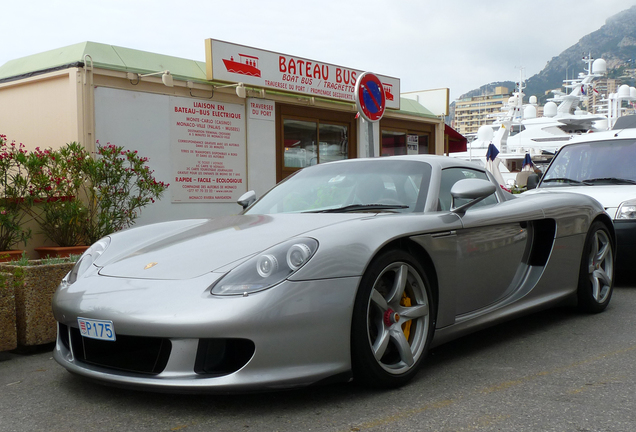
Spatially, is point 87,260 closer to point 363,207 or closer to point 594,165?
point 363,207

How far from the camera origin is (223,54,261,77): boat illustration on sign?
9.51 m

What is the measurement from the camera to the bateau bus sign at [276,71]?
9.30 metres

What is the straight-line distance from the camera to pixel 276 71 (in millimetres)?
10281

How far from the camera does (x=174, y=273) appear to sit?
117 inches

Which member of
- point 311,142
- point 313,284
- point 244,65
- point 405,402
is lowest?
point 405,402

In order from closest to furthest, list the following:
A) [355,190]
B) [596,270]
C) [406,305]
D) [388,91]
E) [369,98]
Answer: [406,305]
[355,190]
[596,270]
[369,98]
[388,91]

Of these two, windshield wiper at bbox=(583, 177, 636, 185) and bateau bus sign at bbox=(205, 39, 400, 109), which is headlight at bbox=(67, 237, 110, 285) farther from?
bateau bus sign at bbox=(205, 39, 400, 109)

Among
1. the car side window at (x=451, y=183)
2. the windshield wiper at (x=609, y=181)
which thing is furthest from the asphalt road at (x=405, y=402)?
the windshield wiper at (x=609, y=181)

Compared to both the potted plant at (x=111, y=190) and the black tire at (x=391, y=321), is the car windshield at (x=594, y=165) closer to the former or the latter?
the black tire at (x=391, y=321)

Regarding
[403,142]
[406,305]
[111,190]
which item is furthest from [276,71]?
[406,305]

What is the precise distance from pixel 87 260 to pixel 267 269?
129cm

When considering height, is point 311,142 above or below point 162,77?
below

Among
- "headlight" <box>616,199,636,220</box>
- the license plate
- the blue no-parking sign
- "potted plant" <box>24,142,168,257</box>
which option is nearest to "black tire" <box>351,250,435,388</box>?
the license plate

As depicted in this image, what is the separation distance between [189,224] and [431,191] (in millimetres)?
1529
